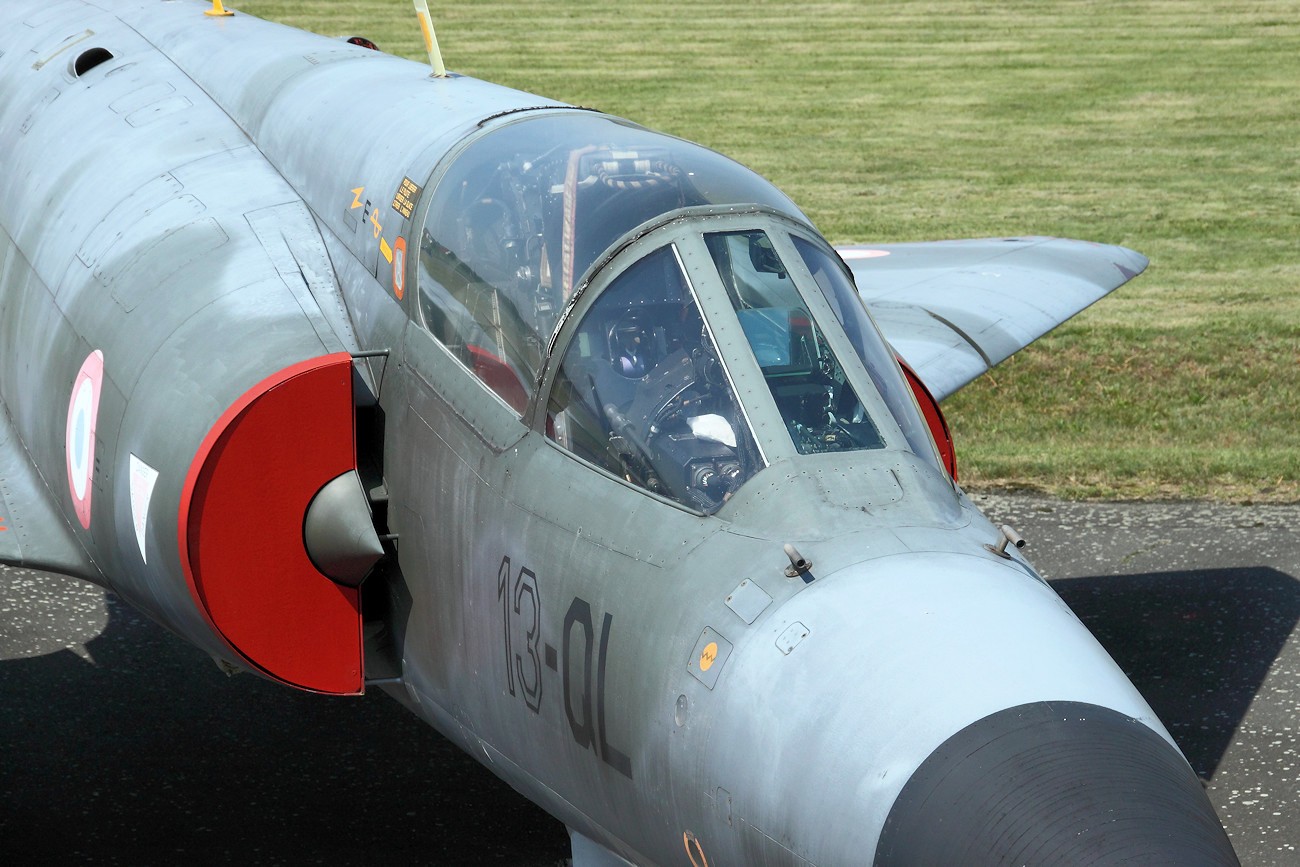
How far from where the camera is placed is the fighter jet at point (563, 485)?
293cm

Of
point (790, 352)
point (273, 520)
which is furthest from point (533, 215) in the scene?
point (273, 520)

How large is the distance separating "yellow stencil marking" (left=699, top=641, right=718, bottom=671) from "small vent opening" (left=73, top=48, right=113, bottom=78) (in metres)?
5.86

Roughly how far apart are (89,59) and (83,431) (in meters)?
3.35

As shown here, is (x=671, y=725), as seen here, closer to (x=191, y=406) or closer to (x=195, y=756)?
(x=191, y=406)

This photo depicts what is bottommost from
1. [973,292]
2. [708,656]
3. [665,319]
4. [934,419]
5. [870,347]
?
[973,292]

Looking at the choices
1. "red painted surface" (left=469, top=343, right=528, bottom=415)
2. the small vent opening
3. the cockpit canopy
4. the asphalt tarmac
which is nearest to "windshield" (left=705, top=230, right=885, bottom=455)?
the cockpit canopy

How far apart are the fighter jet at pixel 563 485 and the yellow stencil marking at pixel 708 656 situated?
10 mm

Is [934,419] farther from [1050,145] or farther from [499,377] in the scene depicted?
[1050,145]

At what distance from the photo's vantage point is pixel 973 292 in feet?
27.3

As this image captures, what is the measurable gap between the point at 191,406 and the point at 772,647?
231 cm

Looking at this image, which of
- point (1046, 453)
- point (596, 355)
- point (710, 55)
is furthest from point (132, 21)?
point (710, 55)

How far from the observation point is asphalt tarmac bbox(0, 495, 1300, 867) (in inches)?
238

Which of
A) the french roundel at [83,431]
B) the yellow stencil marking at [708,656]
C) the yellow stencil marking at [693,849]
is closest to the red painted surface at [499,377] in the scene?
the yellow stencil marking at [708,656]

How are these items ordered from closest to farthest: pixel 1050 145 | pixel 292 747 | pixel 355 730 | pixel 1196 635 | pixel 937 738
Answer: pixel 937 738 → pixel 292 747 → pixel 355 730 → pixel 1196 635 → pixel 1050 145
